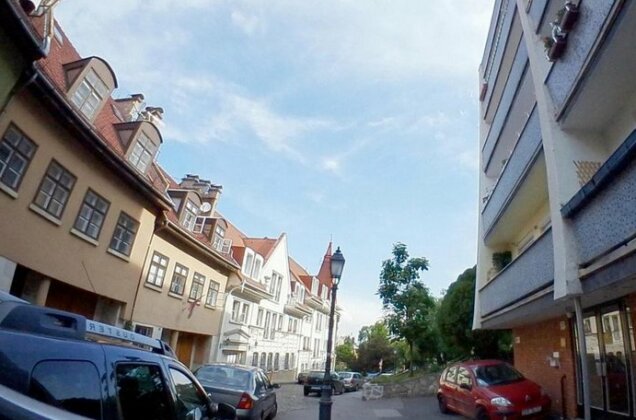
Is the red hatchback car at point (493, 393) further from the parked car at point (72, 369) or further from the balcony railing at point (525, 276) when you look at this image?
the parked car at point (72, 369)

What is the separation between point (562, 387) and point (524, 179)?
5804 millimetres

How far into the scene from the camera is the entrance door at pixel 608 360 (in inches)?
334

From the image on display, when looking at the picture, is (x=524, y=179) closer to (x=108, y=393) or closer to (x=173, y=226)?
(x=108, y=393)

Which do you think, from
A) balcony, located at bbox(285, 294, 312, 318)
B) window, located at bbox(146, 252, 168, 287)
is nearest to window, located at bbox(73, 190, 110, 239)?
window, located at bbox(146, 252, 168, 287)

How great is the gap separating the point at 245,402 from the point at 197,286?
1292 centimetres

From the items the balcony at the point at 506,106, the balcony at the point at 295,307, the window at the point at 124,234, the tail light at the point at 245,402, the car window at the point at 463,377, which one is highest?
the balcony at the point at 506,106

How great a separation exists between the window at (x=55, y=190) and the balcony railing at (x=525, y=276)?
471 inches

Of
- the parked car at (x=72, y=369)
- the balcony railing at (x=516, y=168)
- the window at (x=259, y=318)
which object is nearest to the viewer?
the parked car at (x=72, y=369)

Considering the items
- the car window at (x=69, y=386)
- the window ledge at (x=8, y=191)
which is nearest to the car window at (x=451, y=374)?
the car window at (x=69, y=386)

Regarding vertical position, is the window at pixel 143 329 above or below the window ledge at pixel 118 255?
below

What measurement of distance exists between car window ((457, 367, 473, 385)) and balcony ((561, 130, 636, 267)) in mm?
6383

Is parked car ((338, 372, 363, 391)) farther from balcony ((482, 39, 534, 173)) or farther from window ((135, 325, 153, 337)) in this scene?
balcony ((482, 39, 534, 173))

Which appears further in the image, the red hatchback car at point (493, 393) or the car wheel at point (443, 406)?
the car wheel at point (443, 406)

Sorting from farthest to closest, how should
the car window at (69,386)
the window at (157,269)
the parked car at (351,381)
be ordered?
1. the parked car at (351,381)
2. the window at (157,269)
3. the car window at (69,386)
